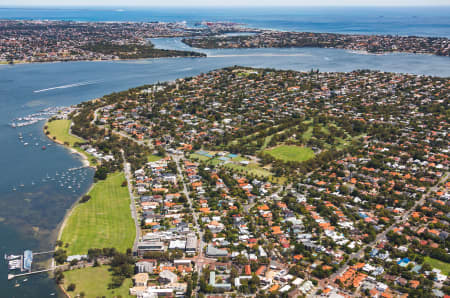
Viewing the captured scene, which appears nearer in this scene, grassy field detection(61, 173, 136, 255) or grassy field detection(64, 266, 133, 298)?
grassy field detection(64, 266, 133, 298)

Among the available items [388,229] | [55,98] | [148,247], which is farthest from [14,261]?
[55,98]

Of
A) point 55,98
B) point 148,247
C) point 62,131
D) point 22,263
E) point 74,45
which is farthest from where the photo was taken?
point 74,45

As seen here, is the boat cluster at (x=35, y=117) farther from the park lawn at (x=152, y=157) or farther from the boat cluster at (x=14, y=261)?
the boat cluster at (x=14, y=261)

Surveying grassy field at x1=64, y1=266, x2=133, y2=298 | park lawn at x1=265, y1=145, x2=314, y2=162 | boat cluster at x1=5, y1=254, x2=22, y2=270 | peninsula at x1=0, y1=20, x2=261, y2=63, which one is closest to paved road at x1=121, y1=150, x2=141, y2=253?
grassy field at x1=64, y1=266, x2=133, y2=298

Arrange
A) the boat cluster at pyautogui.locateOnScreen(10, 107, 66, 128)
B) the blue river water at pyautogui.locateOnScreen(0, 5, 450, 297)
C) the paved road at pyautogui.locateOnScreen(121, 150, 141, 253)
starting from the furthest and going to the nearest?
the boat cluster at pyautogui.locateOnScreen(10, 107, 66, 128), the blue river water at pyautogui.locateOnScreen(0, 5, 450, 297), the paved road at pyautogui.locateOnScreen(121, 150, 141, 253)

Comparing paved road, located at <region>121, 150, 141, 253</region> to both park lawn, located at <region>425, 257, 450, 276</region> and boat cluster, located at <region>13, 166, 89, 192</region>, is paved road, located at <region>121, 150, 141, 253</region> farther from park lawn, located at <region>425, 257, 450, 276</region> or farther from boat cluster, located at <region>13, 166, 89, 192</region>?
park lawn, located at <region>425, 257, 450, 276</region>

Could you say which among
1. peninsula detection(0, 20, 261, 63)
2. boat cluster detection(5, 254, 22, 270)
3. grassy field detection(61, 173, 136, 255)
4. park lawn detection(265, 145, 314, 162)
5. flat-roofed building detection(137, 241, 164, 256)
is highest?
peninsula detection(0, 20, 261, 63)

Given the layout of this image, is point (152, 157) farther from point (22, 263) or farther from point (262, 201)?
point (22, 263)
